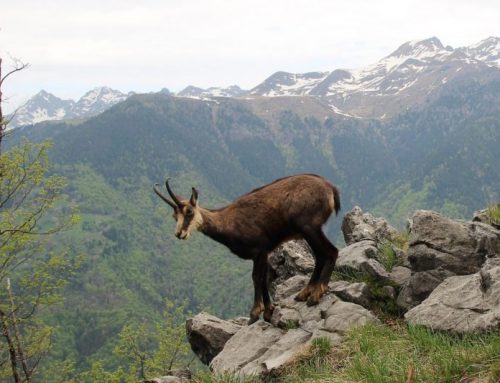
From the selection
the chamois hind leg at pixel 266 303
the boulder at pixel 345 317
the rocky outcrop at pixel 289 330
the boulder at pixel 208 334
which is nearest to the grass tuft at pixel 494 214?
the rocky outcrop at pixel 289 330

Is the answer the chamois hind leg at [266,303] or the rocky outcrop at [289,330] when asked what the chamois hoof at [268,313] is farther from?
the rocky outcrop at [289,330]

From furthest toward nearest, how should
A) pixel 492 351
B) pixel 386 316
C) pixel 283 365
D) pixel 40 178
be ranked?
pixel 40 178, pixel 386 316, pixel 283 365, pixel 492 351

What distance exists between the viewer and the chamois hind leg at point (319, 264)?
13180 millimetres

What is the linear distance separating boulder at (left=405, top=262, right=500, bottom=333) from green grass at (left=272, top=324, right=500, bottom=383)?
26cm

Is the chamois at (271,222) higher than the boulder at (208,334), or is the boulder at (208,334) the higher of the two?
the chamois at (271,222)

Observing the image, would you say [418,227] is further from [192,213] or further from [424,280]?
[192,213]

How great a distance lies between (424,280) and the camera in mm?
12758

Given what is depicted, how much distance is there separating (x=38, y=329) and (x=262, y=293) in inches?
791

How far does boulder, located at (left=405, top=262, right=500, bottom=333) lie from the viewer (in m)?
9.08

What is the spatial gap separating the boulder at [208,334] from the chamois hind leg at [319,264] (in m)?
3.02

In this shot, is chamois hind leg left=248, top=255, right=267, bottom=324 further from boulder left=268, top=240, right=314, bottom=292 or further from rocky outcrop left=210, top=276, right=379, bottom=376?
boulder left=268, top=240, right=314, bottom=292

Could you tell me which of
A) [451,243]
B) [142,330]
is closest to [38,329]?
[142,330]

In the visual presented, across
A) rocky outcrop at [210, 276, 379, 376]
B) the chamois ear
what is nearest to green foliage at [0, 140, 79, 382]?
the chamois ear

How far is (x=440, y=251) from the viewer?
1320cm
